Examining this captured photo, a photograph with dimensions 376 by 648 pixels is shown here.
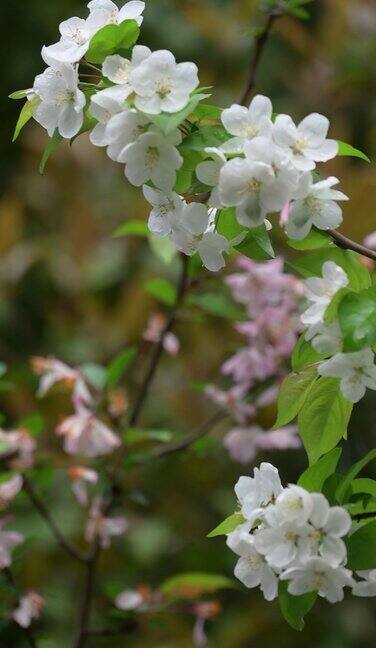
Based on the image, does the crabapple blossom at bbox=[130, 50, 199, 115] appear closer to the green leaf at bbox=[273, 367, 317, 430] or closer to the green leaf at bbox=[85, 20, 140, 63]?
the green leaf at bbox=[85, 20, 140, 63]

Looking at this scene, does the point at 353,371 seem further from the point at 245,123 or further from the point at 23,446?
the point at 23,446

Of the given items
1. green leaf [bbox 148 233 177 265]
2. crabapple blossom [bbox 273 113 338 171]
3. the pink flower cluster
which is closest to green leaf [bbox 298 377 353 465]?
crabapple blossom [bbox 273 113 338 171]

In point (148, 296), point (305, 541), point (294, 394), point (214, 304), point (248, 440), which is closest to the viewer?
point (305, 541)

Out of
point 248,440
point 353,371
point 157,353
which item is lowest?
point 248,440

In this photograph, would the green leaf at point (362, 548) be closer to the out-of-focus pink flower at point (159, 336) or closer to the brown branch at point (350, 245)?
the brown branch at point (350, 245)

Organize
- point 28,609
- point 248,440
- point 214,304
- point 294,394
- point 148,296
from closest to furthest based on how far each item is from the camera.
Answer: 1. point 294,394
2. point 28,609
3. point 214,304
4. point 248,440
5. point 148,296

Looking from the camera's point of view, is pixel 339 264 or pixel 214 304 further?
pixel 214 304

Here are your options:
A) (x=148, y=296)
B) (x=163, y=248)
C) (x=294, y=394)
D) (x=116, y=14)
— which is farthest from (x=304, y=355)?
(x=148, y=296)
